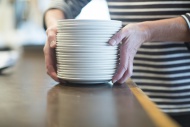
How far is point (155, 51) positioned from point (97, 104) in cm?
61

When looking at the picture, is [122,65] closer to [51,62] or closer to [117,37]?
[117,37]

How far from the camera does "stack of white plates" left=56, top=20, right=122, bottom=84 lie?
81 centimetres

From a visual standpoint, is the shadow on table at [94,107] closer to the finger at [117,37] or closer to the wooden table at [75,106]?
the wooden table at [75,106]

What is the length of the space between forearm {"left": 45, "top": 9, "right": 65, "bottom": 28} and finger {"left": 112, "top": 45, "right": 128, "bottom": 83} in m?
0.36

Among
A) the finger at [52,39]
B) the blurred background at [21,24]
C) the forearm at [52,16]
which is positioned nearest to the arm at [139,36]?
the finger at [52,39]

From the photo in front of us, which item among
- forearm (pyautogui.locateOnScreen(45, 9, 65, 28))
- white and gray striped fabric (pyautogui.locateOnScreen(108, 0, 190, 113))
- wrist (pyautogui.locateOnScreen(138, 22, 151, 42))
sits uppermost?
wrist (pyautogui.locateOnScreen(138, 22, 151, 42))

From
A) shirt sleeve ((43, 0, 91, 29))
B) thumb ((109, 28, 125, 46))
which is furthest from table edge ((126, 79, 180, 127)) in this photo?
shirt sleeve ((43, 0, 91, 29))

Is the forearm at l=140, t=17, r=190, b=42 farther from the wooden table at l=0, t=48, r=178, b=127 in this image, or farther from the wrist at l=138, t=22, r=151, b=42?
the wooden table at l=0, t=48, r=178, b=127

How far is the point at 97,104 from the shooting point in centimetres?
65

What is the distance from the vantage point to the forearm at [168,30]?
3.00ft

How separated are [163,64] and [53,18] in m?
0.42

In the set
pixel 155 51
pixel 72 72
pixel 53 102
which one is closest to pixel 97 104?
pixel 53 102

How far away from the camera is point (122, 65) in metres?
0.84

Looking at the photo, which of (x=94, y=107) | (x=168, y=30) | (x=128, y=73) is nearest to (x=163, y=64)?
(x=168, y=30)
